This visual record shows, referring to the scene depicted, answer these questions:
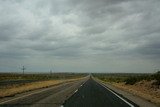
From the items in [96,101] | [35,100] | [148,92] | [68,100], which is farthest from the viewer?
[148,92]

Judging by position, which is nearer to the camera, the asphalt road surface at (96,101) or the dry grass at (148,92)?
the asphalt road surface at (96,101)

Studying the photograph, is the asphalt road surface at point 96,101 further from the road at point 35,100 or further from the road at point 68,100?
the road at point 35,100

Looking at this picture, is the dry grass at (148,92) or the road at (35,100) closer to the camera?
the road at (35,100)

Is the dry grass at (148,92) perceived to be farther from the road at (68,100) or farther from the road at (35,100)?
the road at (35,100)

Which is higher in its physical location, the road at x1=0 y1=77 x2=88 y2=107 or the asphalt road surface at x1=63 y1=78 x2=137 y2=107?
the road at x1=0 y1=77 x2=88 y2=107

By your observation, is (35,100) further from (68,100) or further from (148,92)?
(148,92)

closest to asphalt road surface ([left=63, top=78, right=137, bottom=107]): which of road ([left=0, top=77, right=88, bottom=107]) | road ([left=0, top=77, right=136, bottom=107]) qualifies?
road ([left=0, top=77, right=136, bottom=107])

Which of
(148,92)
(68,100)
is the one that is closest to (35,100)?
(68,100)

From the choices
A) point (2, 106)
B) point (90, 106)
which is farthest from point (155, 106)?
point (2, 106)

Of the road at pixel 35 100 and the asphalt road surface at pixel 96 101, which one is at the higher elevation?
the road at pixel 35 100

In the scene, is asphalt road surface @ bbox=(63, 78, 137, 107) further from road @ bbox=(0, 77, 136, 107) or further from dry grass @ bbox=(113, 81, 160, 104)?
dry grass @ bbox=(113, 81, 160, 104)

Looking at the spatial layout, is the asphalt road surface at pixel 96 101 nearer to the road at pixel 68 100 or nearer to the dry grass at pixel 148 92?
the road at pixel 68 100

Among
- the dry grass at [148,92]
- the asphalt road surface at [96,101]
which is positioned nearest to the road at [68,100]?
the asphalt road surface at [96,101]

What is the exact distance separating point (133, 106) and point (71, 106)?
351 cm
